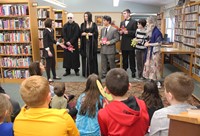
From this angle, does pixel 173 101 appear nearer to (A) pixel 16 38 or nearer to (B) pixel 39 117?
(B) pixel 39 117

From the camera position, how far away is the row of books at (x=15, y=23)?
4.67 meters

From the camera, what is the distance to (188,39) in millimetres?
5738

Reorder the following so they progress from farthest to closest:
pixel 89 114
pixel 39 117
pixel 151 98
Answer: pixel 151 98, pixel 89 114, pixel 39 117

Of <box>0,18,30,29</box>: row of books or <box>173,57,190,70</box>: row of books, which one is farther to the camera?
<box>173,57,190,70</box>: row of books

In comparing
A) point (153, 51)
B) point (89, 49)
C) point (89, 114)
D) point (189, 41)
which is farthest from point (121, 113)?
point (189, 41)

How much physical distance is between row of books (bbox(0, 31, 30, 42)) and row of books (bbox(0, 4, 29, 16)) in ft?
1.45

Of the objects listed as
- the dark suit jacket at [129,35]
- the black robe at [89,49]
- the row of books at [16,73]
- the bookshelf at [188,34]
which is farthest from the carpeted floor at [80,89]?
the bookshelf at [188,34]

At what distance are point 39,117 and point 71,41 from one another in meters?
4.10

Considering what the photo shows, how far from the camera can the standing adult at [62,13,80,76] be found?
512cm

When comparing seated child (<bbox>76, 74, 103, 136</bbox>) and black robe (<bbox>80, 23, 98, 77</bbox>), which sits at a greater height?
black robe (<bbox>80, 23, 98, 77</bbox>)

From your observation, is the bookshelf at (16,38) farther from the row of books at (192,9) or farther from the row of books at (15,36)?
the row of books at (192,9)

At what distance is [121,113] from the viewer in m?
1.25

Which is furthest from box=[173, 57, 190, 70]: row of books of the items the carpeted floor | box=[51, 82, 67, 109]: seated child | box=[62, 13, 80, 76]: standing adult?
box=[51, 82, 67, 109]: seated child

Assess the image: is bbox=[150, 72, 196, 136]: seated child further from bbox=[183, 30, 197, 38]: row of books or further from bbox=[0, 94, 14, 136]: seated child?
bbox=[183, 30, 197, 38]: row of books
